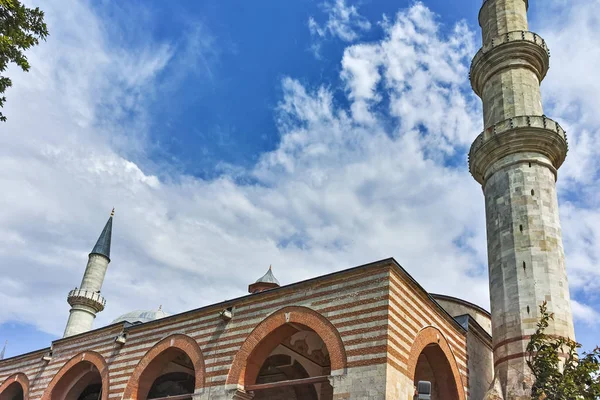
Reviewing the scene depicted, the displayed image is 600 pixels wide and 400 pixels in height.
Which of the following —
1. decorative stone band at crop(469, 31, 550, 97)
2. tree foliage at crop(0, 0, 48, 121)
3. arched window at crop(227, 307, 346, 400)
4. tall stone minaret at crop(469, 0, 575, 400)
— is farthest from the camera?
decorative stone band at crop(469, 31, 550, 97)

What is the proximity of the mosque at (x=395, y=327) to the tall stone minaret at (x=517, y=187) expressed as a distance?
41 mm

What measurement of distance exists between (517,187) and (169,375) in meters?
14.5

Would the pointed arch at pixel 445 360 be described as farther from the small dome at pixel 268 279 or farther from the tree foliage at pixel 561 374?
the small dome at pixel 268 279

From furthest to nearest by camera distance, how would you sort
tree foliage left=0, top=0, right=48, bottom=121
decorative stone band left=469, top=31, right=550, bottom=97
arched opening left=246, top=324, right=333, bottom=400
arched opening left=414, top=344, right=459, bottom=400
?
decorative stone band left=469, top=31, right=550, bottom=97 < arched opening left=246, top=324, right=333, bottom=400 < arched opening left=414, top=344, right=459, bottom=400 < tree foliage left=0, top=0, right=48, bottom=121

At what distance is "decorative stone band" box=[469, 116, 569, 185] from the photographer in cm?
1825

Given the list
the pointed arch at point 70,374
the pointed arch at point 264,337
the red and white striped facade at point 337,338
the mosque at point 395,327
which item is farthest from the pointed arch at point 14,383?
the pointed arch at point 264,337

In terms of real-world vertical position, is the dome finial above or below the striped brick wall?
above

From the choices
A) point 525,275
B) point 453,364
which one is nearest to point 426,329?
point 453,364

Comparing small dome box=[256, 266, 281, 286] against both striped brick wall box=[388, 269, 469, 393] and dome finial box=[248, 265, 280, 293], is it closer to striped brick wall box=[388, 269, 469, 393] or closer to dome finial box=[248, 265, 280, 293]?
dome finial box=[248, 265, 280, 293]

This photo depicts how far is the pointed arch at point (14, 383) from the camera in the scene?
21241 mm

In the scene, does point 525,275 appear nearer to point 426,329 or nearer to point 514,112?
point 426,329

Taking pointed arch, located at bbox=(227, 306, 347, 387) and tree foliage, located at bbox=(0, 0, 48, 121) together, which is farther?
pointed arch, located at bbox=(227, 306, 347, 387)

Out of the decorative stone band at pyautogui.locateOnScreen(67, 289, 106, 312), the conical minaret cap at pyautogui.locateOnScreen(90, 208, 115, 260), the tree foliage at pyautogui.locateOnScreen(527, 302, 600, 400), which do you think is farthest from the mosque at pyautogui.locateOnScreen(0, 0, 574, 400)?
the conical minaret cap at pyautogui.locateOnScreen(90, 208, 115, 260)

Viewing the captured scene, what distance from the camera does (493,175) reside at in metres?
19.0
